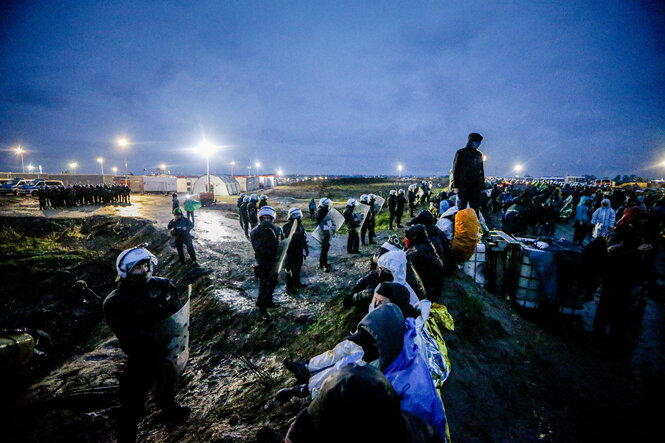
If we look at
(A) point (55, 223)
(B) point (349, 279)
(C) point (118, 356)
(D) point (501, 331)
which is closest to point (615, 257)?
(D) point (501, 331)

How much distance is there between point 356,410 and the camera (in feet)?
4.56

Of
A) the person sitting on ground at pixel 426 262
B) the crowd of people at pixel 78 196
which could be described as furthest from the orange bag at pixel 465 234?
the crowd of people at pixel 78 196

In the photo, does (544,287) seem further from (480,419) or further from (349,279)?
(349,279)

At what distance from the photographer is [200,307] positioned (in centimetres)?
653

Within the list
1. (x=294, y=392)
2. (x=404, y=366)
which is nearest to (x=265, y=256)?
(x=294, y=392)

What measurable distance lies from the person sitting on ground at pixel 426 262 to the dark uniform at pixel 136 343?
3.47 metres

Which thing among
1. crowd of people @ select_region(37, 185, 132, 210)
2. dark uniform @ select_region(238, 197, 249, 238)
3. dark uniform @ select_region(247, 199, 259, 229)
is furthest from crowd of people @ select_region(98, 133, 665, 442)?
crowd of people @ select_region(37, 185, 132, 210)

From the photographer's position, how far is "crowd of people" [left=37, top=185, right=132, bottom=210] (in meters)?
22.2

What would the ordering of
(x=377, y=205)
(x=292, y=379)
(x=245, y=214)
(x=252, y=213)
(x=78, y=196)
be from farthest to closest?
(x=78, y=196)
(x=245, y=214)
(x=252, y=213)
(x=377, y=205)
(x=292, y=379)

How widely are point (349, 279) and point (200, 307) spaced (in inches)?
156

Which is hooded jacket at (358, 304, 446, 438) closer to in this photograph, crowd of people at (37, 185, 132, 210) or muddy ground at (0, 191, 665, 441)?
muddy ground at (0, 191, 665, 441)

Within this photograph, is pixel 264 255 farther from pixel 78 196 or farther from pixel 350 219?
pixel 78 196

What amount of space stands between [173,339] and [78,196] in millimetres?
31344

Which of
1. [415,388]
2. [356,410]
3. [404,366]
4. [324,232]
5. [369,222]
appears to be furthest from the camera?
[369,222]
